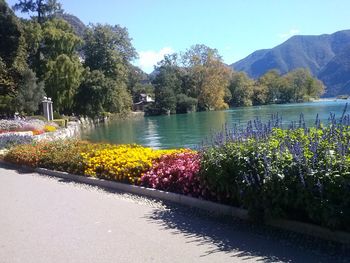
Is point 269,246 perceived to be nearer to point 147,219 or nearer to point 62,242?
point 147,219

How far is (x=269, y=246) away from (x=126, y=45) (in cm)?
7368

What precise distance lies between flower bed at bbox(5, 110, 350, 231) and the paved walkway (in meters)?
0.36

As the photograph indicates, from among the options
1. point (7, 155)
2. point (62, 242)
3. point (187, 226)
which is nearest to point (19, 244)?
point (62, 242)

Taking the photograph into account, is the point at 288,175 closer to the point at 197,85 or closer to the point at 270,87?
the point at 197,85

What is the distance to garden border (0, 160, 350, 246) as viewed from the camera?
15.2 ft

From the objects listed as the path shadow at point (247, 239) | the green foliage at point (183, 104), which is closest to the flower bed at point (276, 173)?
the path shadow at point (247, 239)

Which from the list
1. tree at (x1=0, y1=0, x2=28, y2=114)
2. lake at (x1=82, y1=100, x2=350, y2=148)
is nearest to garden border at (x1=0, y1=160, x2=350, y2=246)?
lake at (x1=82, y1=100, x2=350, y2=148)

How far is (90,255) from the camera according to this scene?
190 inches

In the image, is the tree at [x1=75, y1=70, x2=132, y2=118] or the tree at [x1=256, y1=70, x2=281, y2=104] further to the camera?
the tree at [x1=256, y1=70, x2=281, y2=104]

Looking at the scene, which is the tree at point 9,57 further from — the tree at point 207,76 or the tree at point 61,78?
the tree at point 207,76

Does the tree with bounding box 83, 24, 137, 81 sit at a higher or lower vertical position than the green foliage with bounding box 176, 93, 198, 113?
higher

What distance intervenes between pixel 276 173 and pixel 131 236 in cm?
209

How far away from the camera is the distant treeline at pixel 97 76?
41.1 metres

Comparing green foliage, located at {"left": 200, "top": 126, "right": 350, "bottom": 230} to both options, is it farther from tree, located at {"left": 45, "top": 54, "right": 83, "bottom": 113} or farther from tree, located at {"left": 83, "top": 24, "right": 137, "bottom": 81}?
tree, located at {"left": 83, "top": 24, "right": 137, "bottom": 81}
